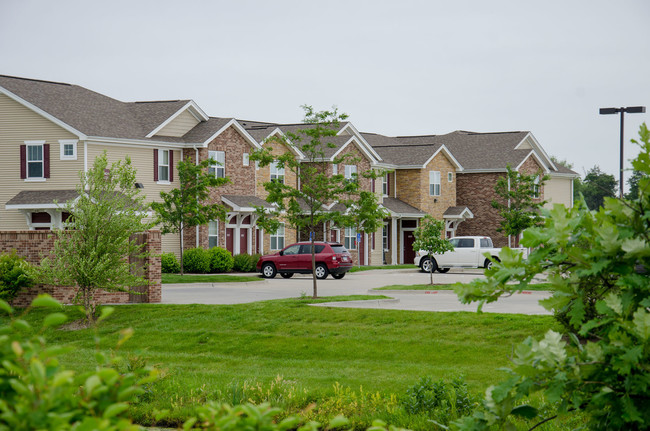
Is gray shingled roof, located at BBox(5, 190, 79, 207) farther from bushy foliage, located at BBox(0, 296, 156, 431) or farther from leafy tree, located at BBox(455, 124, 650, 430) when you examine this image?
bushy foliage, located at BBox(0, 296, 156, 431)

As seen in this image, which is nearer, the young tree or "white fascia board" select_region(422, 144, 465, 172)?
the young tree

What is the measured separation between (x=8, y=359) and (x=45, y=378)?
12.6 inches

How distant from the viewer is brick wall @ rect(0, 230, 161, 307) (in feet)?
74.7

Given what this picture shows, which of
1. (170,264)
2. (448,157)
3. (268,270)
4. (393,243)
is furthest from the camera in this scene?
(448,157)

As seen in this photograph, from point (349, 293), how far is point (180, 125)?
19.6m

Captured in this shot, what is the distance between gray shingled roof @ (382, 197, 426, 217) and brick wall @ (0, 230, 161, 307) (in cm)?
3119

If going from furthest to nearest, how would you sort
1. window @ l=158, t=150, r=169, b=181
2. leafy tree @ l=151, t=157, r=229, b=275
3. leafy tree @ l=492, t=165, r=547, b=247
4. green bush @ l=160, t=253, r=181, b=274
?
leafy tree @ l=492, t=165, r=547, b=247 < window @ l=158, t=150, r=169, b=181 < green bush @ l=160, t=253, r=181, b=274 < leafy tree @ l=151, t=157, r=229, b=275

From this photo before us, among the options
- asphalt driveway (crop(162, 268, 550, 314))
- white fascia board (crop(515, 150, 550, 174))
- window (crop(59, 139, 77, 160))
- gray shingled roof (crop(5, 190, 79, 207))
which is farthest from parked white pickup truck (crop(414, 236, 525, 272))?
window (crop(59, 139, 77, 160))

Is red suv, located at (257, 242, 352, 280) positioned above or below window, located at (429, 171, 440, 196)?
below

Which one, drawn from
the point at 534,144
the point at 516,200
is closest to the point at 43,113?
the point at 516,200

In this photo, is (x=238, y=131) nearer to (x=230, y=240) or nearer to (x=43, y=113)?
(x=230, y=240)

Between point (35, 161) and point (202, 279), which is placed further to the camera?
point (35, 161)

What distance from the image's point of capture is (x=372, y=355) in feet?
49.4

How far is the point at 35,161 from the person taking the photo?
130 feet
